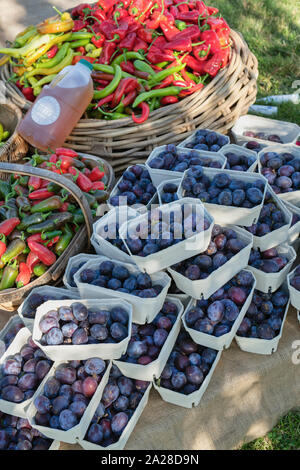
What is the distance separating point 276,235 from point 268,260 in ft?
0.33

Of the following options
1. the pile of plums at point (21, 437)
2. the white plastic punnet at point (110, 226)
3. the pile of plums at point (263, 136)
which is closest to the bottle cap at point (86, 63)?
the pile of plums at point (263, 136)

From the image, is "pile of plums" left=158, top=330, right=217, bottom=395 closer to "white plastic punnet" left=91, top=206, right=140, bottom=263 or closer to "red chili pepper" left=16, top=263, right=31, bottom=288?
"white plastic punnet" left=91, top=206, right=140, bottom=263

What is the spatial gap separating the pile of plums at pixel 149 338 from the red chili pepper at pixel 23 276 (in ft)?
1.69

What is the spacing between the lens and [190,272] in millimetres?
1399

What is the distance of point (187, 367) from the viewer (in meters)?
1.43

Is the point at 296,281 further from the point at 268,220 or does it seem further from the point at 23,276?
the point at 23,276

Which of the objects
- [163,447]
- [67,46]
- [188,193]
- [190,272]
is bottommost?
[163,447]

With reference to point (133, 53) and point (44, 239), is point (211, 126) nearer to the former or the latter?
point (133, 53)

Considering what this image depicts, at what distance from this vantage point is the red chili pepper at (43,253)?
170 cm

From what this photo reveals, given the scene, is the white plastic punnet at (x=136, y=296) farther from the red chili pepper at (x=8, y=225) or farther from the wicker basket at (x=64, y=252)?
the red chili pepper at (x=8, y=225)

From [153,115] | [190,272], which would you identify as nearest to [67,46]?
[153,115]

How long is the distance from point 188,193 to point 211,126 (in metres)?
0.85

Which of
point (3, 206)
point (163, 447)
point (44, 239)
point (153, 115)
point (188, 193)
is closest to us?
point (163, 447)

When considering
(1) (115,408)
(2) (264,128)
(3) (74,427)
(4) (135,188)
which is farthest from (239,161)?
(3) (74,427)
